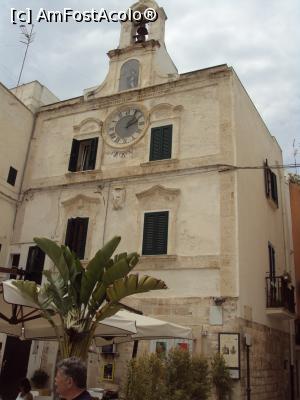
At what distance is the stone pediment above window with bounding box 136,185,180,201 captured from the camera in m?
13.7

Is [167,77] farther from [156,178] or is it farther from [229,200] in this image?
[229,200]

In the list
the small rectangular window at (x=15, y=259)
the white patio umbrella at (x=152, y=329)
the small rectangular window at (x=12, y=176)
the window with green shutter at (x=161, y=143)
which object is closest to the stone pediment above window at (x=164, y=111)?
the window with green shutter at (x=161, y=143)

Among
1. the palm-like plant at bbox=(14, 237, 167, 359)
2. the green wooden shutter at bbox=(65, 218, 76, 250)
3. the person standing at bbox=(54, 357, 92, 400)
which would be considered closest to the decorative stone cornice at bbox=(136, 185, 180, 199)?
the green wooden shutter at bbox=(65, 218, 76, 250)

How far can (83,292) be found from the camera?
24.9 feet

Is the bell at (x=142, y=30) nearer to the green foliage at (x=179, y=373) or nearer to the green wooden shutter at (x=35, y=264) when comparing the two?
the green wooden shutter at (x=35, y=264)

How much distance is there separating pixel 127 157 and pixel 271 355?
8.18m

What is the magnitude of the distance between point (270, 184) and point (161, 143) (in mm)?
5033

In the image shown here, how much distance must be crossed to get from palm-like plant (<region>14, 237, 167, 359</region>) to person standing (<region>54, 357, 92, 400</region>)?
3.51 m

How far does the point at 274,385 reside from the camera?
1338 centimetres

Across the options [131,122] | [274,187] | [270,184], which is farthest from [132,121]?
[274,187]

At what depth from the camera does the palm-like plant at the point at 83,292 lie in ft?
23.9

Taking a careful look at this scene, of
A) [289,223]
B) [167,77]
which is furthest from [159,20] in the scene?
[289,223]

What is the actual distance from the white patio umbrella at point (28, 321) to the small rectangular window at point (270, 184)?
32.0ft

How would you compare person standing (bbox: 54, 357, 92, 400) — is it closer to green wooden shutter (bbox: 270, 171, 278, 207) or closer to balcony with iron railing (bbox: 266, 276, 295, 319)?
balcony with iron railing (bbox: 266, 276, 295, 319)
